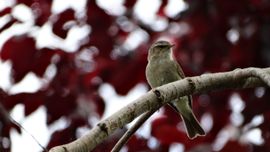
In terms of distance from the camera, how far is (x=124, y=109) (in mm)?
2740

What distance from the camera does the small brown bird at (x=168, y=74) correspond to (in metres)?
4.75

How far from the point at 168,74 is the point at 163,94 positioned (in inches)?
78.6

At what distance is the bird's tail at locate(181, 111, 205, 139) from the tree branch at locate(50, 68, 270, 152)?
4.53 feet

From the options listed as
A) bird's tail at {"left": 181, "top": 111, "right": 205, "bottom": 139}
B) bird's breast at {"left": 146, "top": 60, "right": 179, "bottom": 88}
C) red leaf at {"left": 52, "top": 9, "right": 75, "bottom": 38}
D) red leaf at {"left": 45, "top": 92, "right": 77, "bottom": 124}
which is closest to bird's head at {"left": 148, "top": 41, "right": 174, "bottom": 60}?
bird's breast at {"left": 146, "top": 60, "right": 179, "bottom": 88}

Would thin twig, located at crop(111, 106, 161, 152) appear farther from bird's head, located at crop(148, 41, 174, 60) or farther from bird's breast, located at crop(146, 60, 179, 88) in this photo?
bird's head, located at crop(148, 41, 174, 60)

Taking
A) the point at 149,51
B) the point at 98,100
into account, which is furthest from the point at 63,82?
the point at 149,51

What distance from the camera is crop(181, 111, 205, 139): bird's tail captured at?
4.56 meters

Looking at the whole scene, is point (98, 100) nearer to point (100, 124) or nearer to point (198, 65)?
point (198, 65)

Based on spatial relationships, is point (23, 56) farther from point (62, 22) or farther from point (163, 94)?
point (163, 94)

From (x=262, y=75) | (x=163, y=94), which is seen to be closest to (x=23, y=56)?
(x=163, y=94)

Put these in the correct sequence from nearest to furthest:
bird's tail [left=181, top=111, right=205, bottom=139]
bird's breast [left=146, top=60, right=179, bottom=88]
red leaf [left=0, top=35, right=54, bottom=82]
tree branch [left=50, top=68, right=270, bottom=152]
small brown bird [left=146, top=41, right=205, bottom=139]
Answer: tree branch [left=50, top=68, right=270, bottom=152]
red leaf [left=0, top=35, right=54, bottom=82]
bird's tail [left=181, top=111, right=205, bottom=139]
small brown bird [left=146, top=41, right=205, bottom=139]
bird's breast [left=146, top=60, right=179, bottom=88]

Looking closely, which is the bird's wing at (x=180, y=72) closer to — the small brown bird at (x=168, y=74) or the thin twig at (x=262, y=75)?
the small brown bird at (x=168, y=74)

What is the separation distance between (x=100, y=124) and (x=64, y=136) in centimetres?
118

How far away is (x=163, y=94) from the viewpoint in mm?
2955
